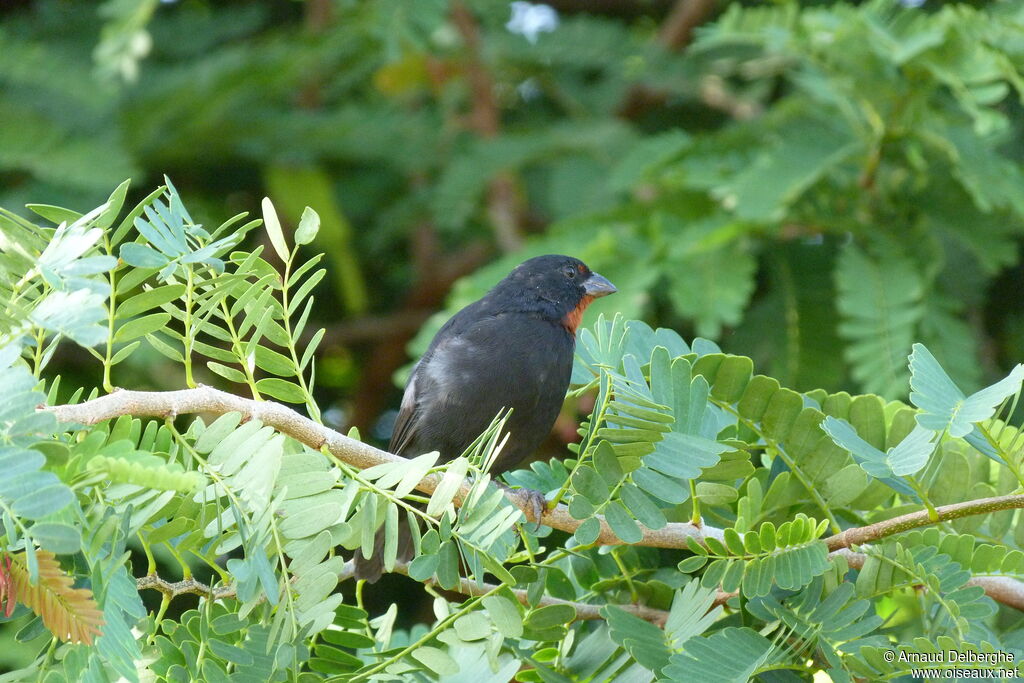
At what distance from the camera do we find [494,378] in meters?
3.50

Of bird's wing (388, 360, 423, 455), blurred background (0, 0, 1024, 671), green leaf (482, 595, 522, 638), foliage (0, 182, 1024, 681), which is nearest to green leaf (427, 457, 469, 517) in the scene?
foliage (0, 182, 1024, 681)

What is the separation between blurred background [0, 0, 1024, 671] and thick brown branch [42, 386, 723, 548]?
185cm

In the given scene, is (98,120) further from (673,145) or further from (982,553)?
(982,553)

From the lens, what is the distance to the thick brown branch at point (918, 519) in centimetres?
196

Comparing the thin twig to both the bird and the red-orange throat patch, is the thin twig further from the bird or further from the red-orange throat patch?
the bird

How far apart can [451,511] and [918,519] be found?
91 centimetres

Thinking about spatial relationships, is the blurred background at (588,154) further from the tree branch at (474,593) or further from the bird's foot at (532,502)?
the tree branch at (474,593)

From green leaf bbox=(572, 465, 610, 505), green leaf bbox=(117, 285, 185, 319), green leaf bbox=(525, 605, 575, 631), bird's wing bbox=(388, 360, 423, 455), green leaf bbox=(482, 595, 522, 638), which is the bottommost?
bird's wing bbox=(388, 360, 423, 455)

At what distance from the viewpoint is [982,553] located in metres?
2.18

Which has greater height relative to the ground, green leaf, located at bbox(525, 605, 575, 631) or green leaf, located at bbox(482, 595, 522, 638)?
green leaf, located at bbox(482, 595, 522, 638)

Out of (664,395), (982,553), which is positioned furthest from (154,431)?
(982,553)

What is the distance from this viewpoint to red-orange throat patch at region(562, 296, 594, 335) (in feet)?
12.9

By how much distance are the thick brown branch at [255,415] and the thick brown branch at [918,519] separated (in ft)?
1.00

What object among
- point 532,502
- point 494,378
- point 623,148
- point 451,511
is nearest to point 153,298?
point 451,511
